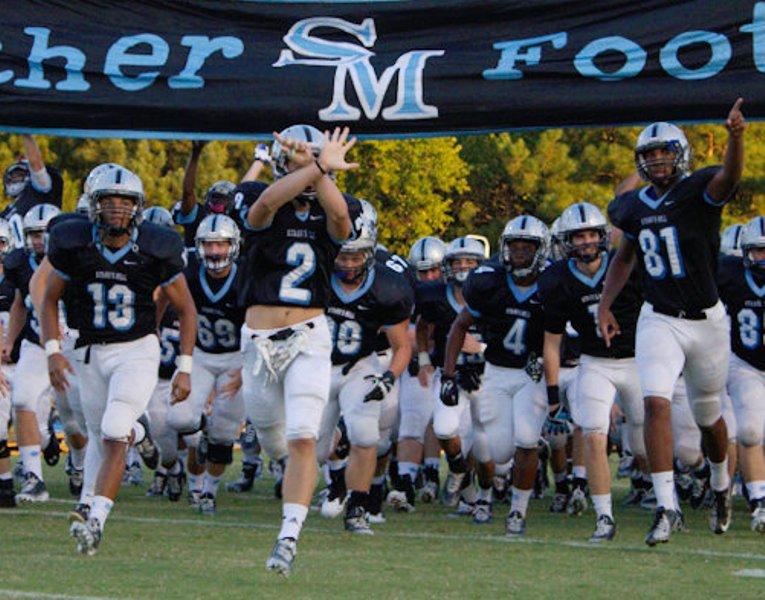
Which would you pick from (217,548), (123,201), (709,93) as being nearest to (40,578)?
(217,548)

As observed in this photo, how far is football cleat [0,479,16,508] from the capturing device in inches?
416

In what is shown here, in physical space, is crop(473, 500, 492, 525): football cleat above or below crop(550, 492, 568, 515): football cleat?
below

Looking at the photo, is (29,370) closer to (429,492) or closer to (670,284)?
(429,492)

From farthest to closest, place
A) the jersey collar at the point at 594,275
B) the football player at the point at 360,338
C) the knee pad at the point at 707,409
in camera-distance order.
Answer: the jersey collar at the point at 594,275 < the football player at the point at 360,338 < the knee pad at the point at 707,409

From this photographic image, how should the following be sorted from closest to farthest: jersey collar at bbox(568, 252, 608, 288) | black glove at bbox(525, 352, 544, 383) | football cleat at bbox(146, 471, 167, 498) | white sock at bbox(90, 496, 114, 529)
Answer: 1. white sock at bbox(90, 496, 114, 529)
2. jersey collar at bbox(568, 252, 608, 288)
3. black glove at bbox(525, 352, 544, 383)
4. football cleat at bbox(146, 471, 167, 498)

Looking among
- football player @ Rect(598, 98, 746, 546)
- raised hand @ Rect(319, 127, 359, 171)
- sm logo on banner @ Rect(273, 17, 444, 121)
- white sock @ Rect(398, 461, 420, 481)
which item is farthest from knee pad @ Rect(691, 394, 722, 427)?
white sock @ Rect(398, 461, 420, 481)

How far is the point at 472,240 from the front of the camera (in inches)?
477

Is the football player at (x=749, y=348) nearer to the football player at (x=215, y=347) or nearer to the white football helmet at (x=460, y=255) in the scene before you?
the white football helmet at (x=460, y=255)

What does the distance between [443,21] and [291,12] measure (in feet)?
2.94

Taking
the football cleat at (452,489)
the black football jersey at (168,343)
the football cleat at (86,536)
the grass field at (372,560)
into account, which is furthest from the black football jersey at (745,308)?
the football cleat at (86,536)

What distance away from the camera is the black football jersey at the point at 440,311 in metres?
11.9

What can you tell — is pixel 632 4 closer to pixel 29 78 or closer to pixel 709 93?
pixel 709 93

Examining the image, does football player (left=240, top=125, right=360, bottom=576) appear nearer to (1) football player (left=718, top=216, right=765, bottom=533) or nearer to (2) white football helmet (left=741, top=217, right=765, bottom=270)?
(1) football player (left=718, top=216, right=765, bottom=533)

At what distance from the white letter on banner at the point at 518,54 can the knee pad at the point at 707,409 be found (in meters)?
2.17
